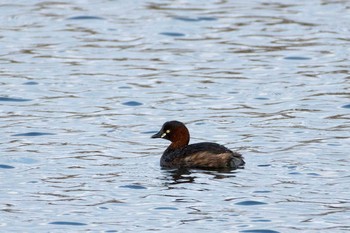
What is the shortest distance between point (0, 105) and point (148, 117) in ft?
7.75

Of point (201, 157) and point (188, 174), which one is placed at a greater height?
point (201, 157)

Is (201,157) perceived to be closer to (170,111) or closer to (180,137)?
(180,137)

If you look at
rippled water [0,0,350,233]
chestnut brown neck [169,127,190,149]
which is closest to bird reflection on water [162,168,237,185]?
rippled water [0,0,350,233]

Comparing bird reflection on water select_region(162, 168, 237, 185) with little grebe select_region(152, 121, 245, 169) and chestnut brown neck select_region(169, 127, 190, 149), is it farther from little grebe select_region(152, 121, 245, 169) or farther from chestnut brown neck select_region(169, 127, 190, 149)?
chestnut brown neck select_region(169, 127, 190, 149)

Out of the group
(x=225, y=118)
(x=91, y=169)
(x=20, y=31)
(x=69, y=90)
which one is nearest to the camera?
(x=91, y=169)

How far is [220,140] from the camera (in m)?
16.5

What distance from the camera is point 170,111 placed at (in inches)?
719

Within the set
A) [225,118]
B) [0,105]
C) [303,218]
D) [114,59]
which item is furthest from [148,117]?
[303,218]

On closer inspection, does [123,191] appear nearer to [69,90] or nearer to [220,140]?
[220,140]

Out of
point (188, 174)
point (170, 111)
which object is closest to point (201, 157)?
point (188, 174)

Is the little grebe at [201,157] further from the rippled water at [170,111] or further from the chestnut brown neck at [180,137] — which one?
the rippled water at [170,111]

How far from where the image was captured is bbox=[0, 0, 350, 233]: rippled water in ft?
41.6

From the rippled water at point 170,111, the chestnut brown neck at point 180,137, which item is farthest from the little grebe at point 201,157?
the rippled water at point 170,111

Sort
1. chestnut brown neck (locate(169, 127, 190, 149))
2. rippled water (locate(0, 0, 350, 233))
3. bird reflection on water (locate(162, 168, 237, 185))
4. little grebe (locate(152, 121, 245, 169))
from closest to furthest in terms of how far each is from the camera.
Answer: rippled water (locate(0, 0, 350, 233)), bird reflection on water (locate(162, 168, 237, 185)), little grebe (locate(152, 121, 245, 169)), chestnut brown neck (locate(169, 127, 190, 149))
